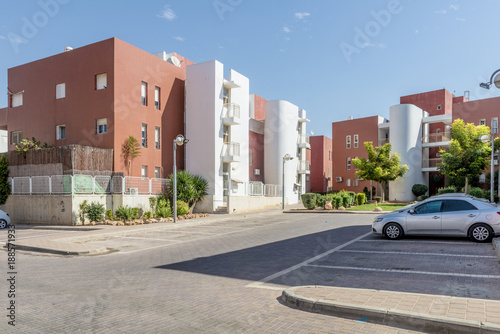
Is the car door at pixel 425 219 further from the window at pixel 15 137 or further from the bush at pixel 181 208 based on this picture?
the window at pixel 15 137

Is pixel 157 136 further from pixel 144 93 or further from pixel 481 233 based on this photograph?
pixel 481 233

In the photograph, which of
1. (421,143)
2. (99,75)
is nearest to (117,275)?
(99,75)

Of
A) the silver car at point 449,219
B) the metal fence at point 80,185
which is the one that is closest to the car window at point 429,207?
the silver car at point 449,219

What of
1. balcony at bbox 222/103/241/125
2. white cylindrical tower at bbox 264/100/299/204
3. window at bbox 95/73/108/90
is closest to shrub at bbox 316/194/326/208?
white cylindrical tower at bbox 264/100/299/204

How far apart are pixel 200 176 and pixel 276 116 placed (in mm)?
13603

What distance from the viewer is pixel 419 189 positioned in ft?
125

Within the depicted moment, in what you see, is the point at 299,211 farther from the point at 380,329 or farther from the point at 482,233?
the point at 380,329

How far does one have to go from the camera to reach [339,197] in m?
30.2

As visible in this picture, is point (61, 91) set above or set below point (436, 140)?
above

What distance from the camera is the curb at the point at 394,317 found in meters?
4.34

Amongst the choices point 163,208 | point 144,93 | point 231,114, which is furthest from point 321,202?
point 144,93

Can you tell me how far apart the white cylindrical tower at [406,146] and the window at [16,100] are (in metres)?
35.3

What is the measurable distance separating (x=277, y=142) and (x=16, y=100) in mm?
23834

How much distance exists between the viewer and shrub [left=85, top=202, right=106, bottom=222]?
66.7 feet
